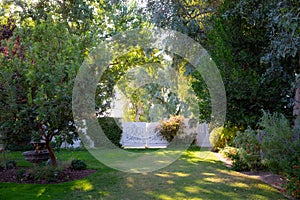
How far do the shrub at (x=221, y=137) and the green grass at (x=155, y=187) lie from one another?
178 centimetres

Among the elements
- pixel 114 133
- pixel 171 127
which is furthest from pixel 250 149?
pixel 171 127

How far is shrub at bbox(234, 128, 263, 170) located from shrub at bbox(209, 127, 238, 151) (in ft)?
5.95

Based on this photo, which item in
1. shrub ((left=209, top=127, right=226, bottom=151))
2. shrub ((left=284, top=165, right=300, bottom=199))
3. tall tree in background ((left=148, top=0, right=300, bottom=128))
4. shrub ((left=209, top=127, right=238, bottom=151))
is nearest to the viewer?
shrub ((left=284, top=165, right=300, bottom=199))

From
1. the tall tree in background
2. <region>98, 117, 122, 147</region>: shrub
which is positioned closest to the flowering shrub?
<region>98, 117, 122, 147</region>: shrub

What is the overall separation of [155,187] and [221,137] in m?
5.23

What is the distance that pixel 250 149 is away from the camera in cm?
689

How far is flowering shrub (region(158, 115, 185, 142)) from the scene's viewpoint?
47.1 ft

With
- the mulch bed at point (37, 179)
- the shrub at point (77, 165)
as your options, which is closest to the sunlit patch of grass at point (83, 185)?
the mulch bed at point (37, 179)

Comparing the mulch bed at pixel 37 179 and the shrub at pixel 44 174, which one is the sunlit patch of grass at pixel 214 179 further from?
the shrub at pixel 44 174

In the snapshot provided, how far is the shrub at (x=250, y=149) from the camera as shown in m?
6.56

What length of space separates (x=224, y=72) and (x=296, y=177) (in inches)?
127

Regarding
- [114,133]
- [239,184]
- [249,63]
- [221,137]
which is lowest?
[239,184]

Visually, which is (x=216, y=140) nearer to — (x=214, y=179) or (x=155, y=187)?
(x=214, y=179)

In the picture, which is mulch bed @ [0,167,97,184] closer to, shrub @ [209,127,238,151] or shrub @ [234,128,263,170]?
shrub @ [234,128,263,170]
